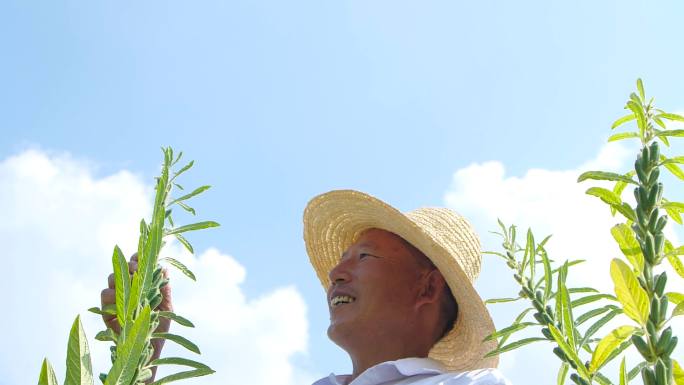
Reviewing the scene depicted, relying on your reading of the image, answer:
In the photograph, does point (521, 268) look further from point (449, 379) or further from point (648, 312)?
point (449, 379)

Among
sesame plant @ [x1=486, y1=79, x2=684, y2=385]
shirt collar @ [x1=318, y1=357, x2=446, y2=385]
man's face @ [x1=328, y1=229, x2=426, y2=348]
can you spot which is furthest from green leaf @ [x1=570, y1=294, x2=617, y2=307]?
man's face @ [x1=328, y1=229, x2=426, y2=348]

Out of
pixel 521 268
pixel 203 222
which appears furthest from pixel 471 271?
pixel 203 222

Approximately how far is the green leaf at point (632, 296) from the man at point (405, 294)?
1.93 meters

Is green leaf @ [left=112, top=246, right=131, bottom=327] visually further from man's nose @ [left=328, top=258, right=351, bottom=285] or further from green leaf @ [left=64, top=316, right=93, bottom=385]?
man's nose @ [left=328, top=258, right=351, bottom=285]

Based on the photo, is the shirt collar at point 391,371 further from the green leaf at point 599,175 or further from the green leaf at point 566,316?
the green leaf at point 566,316

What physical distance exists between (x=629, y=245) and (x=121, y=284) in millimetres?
373

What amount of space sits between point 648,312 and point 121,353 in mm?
335

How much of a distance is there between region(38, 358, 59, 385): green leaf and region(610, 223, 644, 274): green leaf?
1.29ft

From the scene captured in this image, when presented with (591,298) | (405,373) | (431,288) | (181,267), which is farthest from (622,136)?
(431,288)

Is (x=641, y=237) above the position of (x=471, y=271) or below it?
below

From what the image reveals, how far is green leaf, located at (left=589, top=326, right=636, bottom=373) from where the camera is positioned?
52 cm

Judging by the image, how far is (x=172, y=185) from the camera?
854 millimetres

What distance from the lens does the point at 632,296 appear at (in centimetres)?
45

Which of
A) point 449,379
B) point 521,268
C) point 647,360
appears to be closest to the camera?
point 647,360
